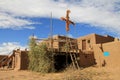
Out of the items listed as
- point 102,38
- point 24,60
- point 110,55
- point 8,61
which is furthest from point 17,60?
point 102,38

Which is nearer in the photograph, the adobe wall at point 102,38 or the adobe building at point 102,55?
the adobe building at point 102,55

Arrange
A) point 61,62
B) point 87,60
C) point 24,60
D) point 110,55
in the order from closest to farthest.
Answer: point 110,55, point 87,60, point 24,60, point 61,62

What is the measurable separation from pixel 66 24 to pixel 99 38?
747 cm

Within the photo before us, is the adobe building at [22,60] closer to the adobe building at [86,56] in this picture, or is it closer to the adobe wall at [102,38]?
the adobe building at [86,56]

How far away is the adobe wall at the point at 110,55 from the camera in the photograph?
24.9m

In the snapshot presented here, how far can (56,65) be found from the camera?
27.7 meters

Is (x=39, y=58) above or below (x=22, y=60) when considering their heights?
above

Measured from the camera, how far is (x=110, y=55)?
84.9 ft

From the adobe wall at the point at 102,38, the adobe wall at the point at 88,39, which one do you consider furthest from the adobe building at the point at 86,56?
the adobe wall at the point at 102,38

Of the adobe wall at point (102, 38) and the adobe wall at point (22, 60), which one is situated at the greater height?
the adobe wall at point (102, 38)

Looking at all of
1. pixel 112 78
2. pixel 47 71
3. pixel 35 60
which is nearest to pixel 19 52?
pixel 35 60

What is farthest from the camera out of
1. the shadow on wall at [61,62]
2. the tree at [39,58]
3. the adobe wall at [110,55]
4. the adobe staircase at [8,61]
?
the adobe staircase at [8,61]

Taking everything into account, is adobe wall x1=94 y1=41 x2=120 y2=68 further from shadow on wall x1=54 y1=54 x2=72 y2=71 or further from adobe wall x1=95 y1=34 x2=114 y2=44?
adobe wall x1=95 y1=34 x2=114 y2=44

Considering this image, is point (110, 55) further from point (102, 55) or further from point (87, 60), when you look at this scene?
point (87, 60)
